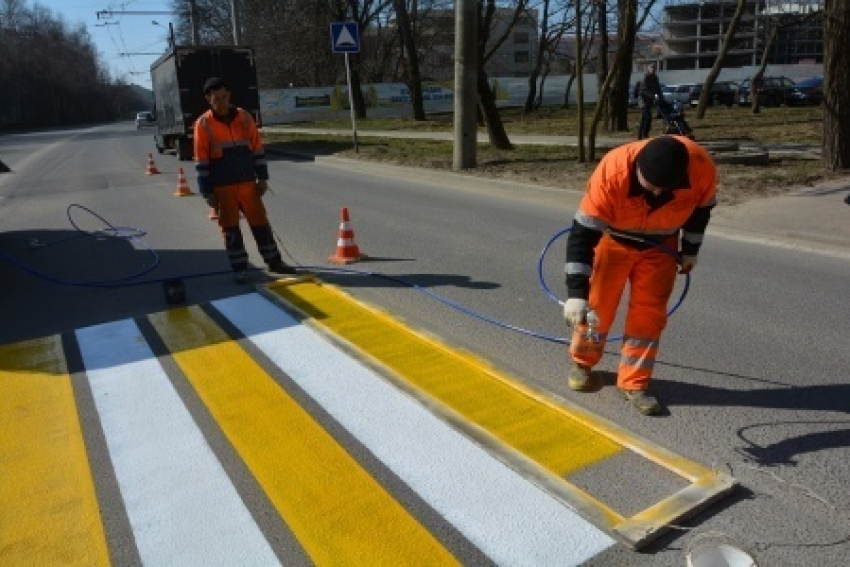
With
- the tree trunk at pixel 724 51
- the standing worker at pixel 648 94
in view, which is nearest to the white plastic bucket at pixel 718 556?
the standing worker at pixel 648 94

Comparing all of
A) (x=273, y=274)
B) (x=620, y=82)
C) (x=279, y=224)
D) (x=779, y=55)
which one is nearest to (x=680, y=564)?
(x=273, y=274)

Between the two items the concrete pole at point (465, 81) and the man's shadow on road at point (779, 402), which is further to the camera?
the concrete pole at point (465, 81)

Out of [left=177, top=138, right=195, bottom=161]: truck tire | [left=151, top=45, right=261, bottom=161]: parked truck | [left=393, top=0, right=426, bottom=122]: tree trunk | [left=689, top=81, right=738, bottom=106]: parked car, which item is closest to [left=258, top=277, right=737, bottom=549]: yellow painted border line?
[left=151, top=45, right=261, bottom=161]: parked truck

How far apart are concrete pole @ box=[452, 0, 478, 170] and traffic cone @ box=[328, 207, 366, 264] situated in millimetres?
7327

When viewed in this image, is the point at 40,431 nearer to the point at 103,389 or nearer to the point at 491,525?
the point at 103,389

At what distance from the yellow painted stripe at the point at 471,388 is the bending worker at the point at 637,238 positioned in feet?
1.68

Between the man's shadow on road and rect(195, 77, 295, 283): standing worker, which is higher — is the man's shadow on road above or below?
below

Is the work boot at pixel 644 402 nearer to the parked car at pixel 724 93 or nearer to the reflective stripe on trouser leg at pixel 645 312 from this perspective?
the reflective stripe on trouser leg at pixel 645 312

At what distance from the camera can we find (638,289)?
3.97 m

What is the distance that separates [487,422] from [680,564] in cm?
137

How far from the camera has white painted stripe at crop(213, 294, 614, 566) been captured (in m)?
2.91

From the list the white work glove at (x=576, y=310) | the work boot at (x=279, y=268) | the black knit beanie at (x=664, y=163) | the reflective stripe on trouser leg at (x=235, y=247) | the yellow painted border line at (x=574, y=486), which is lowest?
the yellow painted border line at (x=574, y=486)

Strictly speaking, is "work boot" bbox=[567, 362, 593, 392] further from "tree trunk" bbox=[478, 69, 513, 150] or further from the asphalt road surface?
"tree trunk" bbox=[478, 69, 513, 150]

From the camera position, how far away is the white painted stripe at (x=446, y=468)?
2.91m
